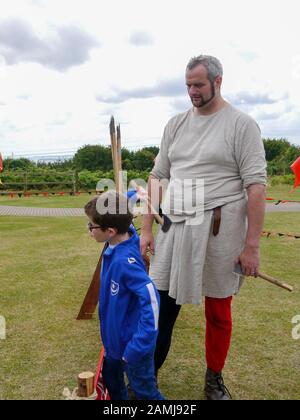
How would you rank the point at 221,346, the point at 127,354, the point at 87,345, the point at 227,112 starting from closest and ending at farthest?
1. the point at 127,354
2. the point at 227,112
3. the point at 221,346
4. the point at 87,345

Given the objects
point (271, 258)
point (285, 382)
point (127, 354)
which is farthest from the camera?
point (271, 258)

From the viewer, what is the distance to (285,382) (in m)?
3.43

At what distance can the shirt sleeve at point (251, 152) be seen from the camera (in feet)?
8.60

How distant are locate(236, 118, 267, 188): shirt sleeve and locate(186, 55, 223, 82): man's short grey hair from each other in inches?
12.8

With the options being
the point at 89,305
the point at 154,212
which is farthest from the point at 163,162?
the point at 89,305

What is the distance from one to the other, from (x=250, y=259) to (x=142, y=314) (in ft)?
2.58

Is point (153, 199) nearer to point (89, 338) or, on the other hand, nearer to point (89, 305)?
point (89, 338)

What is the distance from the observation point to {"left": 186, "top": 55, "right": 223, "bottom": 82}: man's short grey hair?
104 inches

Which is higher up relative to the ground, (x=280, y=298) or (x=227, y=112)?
(x=227, y=112)

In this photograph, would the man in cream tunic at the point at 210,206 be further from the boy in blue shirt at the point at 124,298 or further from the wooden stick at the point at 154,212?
the boy in blue shirt at the point at 124,298

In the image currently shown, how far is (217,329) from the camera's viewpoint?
301 centimetres

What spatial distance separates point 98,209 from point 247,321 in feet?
9.31

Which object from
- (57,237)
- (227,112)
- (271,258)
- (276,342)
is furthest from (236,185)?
(57,237)
